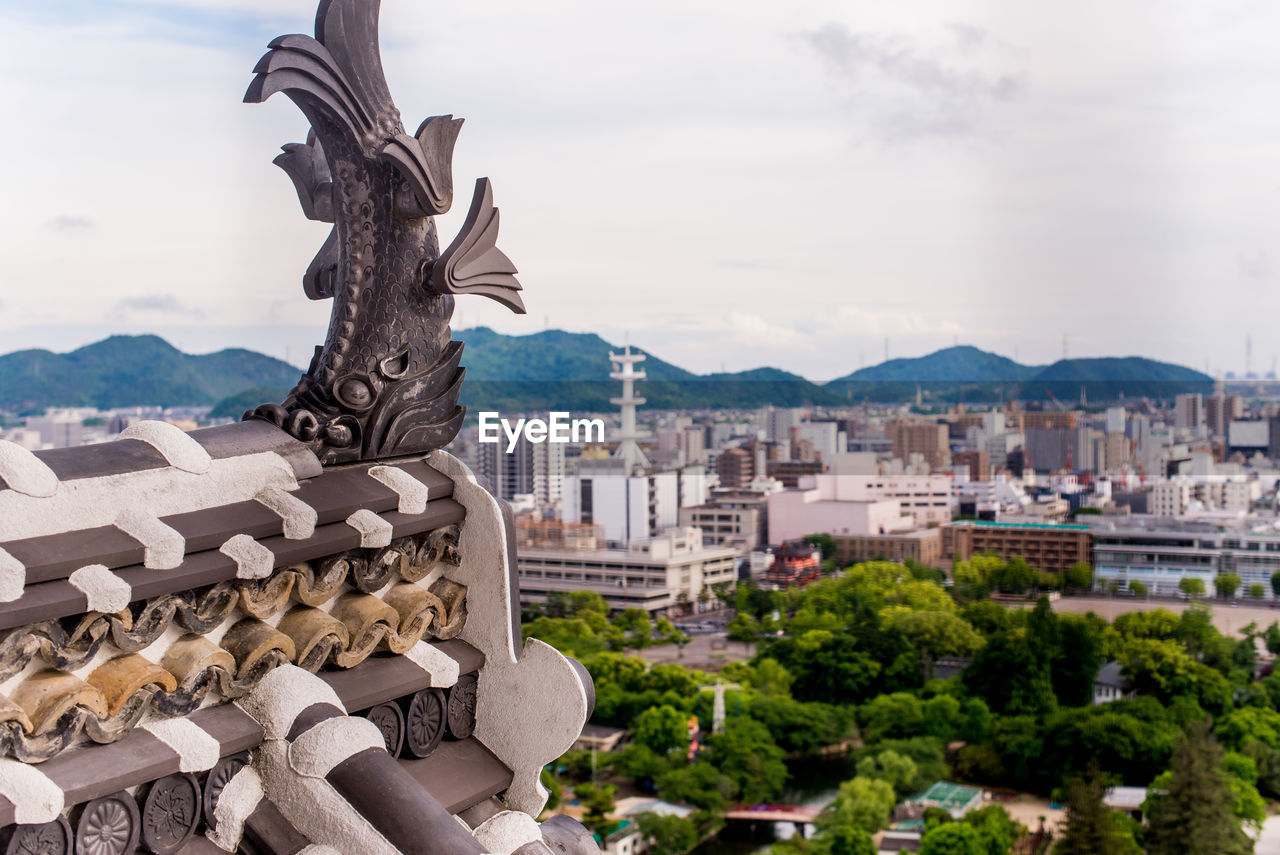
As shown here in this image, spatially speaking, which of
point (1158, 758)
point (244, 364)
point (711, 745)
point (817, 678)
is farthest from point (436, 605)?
point (244, 364)

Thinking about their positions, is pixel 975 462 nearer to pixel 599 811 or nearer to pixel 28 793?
pixel 599 811

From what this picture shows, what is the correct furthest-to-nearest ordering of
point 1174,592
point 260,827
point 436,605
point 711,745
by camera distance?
→ point 1174,592, point 711,745, point 436,605, point 260,827

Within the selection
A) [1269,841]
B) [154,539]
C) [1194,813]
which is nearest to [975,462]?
[1269,841]

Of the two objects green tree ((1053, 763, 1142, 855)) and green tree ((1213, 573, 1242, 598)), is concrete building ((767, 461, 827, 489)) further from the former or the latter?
green tree ((1053, 763, 1142, 855))

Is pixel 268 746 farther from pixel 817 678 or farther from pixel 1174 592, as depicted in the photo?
pixel 1174 592

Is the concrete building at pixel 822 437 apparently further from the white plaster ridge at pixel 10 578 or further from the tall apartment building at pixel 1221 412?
the white plaster ridge at pixel 10 578

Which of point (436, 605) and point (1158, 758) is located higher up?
point (436, 605)

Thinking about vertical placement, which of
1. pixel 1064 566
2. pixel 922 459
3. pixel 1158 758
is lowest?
pixel 1158 758

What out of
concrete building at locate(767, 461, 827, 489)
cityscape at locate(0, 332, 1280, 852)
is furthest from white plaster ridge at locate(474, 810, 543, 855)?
concrete building at locate(767, 461, 827, 489)
